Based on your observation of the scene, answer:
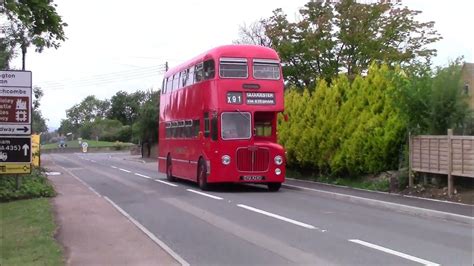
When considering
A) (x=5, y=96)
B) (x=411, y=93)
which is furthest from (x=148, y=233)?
(x=411, y=93)

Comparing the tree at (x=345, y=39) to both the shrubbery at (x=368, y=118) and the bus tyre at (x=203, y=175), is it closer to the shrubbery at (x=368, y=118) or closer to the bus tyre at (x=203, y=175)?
the shrubbery at (x=368, y=118)

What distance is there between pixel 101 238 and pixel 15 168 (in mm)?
8024

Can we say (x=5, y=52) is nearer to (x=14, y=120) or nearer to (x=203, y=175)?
(x=14, y=120)

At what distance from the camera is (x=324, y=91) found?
24.8 metres

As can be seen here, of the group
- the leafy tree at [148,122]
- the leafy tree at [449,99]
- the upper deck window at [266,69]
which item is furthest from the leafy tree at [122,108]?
the leafy tree at [449,99]

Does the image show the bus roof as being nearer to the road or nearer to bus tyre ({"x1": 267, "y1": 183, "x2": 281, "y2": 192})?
bus tyre ({"x1": 267, "y1": 183, "x2": 281, "y2": 192})

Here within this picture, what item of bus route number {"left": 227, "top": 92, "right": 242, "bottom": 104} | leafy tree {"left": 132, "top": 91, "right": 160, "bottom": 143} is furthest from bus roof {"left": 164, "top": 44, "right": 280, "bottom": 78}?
leafy tree {"left": 132, "top": 91, "right": 160, "bottom": 143}

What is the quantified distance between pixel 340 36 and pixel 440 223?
963 inches

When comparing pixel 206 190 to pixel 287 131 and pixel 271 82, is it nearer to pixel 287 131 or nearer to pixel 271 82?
pixel 271 82

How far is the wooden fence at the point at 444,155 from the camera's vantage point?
15.8m

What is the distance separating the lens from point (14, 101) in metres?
17.5

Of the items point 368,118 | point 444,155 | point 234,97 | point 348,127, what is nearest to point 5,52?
point 234,97

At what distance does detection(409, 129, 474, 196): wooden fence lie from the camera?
51.8 feet

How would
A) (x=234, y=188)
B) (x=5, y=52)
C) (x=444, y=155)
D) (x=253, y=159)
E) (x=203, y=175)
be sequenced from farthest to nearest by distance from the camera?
(x=5, y=52) < (x=234, y=188) < (x=203, y=175) < (x=253, y=159) < (x=444, y=155)
